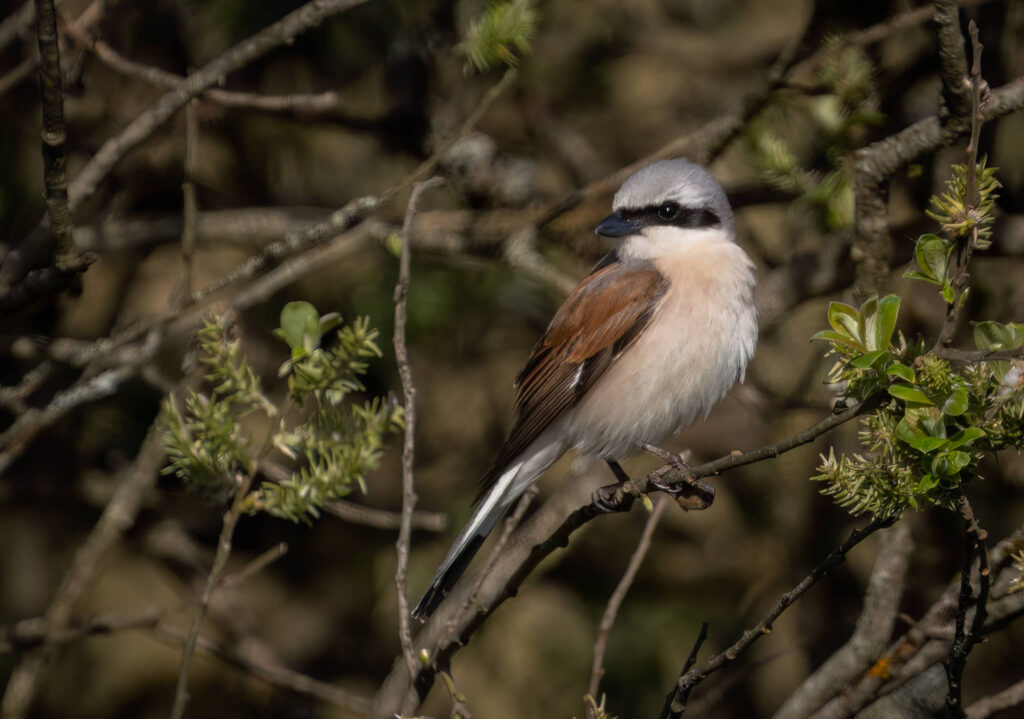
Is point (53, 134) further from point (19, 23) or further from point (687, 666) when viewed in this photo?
point (687, 666)

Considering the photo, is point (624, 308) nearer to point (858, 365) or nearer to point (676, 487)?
point (676, 487)

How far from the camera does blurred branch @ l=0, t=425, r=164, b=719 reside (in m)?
3.01

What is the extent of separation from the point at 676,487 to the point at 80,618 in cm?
274

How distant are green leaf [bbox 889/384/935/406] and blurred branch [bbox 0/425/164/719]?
7.74 ft

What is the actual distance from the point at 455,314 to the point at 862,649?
2.21 meters

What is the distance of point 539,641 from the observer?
14.6 ft

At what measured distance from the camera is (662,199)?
3412mm

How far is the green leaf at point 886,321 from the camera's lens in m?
1.58

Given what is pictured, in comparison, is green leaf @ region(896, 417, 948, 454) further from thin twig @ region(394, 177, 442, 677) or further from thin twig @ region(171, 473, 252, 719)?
thin twig @ region(171, 473, 252, 719)

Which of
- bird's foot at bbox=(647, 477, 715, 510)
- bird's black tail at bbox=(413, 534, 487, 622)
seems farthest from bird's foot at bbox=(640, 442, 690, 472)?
bird's black tail at bbox=(413, 534, 487, 622)

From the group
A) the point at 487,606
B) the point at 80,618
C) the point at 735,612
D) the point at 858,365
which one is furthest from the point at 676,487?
the point at 80,618

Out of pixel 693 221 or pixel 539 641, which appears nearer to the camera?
pixel 693 221

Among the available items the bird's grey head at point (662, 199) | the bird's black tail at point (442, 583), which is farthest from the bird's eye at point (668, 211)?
the bird's black tail at point (442, 583)

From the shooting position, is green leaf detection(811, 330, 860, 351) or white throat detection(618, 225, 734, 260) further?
white throat detection(618, 225, 734, 260)
